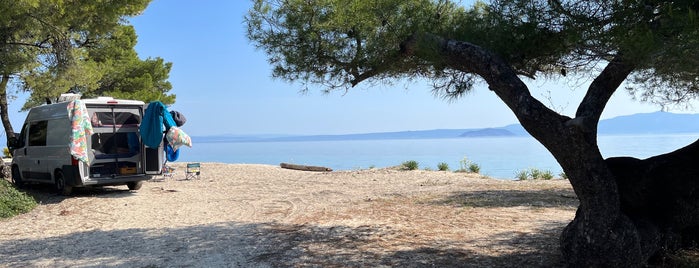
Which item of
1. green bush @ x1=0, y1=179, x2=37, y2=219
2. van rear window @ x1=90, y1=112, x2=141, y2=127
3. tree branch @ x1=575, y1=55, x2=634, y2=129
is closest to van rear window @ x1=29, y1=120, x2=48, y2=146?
green bush @ x1=0, y1=179, x2=37, y2=219

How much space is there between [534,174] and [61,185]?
1295 cm

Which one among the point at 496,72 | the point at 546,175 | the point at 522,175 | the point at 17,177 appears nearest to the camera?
the point at 496,72

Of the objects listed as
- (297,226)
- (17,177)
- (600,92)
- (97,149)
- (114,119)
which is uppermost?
(114,119)

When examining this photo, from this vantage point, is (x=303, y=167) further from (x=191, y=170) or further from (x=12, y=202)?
(x=12, y=202)

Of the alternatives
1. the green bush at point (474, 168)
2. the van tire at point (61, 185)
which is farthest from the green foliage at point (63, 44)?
the green bush at point (474, 168)

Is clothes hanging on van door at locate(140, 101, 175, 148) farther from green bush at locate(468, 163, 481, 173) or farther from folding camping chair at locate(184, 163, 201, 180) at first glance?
green bush at locate(468, 163, 481, 173)

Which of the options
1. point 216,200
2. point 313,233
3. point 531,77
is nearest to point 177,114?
point 216,200

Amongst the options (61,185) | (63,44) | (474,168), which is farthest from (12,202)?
(474,168)

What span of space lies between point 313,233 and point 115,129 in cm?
647

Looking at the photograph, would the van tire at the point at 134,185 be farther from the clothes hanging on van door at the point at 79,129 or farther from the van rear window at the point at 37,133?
the van rear window at the point at 37,133

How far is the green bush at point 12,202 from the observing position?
9725 millimetres

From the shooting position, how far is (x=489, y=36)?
534 centimetres

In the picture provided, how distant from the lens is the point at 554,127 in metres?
4.52

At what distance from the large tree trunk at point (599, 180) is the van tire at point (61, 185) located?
9298 mm
